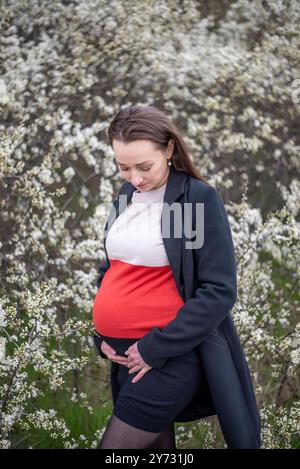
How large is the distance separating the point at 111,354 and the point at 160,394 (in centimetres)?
32

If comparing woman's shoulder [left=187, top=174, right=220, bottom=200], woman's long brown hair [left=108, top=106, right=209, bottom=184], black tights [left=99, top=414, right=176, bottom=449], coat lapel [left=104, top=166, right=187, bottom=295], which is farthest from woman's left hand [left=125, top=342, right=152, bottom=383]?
woman's long brown hair [left=108, top=106, right=209, bottom=184]

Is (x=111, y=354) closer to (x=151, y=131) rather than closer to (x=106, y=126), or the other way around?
(x=151, y=131)

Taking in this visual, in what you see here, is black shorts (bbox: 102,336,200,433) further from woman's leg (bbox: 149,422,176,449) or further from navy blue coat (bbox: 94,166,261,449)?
woman's leg (bbox: 149,422,176,449)

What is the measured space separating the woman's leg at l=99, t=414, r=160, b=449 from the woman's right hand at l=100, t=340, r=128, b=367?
0.23 metres

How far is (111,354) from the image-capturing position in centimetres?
260

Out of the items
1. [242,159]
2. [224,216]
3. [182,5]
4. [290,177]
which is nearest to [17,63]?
[182,5]

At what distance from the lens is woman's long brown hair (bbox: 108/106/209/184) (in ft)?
7.89

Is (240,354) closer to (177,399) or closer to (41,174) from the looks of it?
(177,399)

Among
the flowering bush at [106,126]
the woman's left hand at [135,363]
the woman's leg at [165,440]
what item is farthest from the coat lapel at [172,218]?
the flowering bush at [106,126]

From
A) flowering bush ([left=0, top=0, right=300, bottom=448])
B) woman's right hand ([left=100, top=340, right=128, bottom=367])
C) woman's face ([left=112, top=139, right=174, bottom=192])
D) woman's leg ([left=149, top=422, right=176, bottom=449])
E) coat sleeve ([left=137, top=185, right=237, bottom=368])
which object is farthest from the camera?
flowering bush ([left=0, top=0, right=300, bottom=448])

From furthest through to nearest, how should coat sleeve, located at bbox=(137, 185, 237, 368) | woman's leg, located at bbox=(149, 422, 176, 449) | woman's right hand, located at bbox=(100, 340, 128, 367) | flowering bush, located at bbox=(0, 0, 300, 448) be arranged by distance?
1. flowering bush, located at bbox=(0, 0, 300, 448)
2. woman's leg, located at bbox=(149, 422, 176, 449)
3. woman's right hand, located at bbox=(100, 340, 128, 367)
4. coat sleeve, located at bbox=(137, 185, 237, 368)

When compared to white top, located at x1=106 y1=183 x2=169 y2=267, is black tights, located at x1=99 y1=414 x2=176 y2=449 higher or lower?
lower

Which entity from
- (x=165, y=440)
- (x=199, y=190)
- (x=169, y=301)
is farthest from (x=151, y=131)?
(x=165, y=440)

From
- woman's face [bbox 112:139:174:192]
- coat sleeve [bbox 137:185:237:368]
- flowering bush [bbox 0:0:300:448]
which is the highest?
woman's face [bbox 112:139:174:192]
